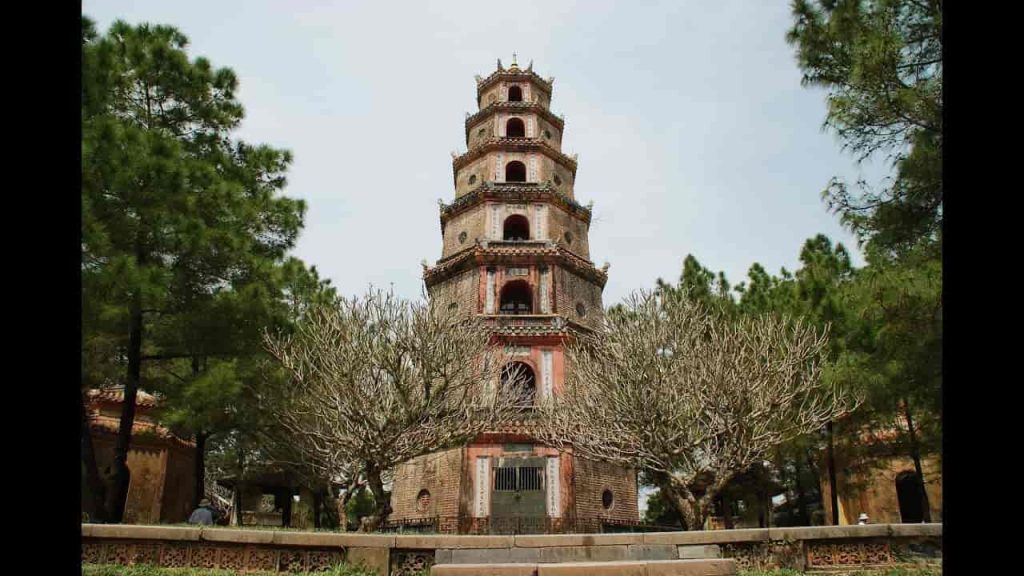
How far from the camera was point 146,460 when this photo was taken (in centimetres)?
2164

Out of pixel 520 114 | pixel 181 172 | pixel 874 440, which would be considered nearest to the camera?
pixel 181 172

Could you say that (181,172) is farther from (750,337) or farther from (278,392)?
(750,337)

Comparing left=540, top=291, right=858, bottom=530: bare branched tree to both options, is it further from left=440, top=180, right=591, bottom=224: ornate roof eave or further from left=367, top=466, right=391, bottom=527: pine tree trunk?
left=440, top=180, right=591, bottom=224: ornate roof eave

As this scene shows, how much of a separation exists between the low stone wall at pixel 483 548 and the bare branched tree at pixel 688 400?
14.3 feet

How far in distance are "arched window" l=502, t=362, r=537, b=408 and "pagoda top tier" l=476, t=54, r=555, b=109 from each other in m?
11.2

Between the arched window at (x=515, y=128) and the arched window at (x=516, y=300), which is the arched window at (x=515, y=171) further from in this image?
the arched window at (x=516, y=300)

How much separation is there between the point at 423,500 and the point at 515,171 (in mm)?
12291

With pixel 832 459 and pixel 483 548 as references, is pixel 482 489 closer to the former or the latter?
pixel 483 548

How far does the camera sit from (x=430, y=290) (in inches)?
925

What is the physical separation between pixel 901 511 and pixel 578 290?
14182mm

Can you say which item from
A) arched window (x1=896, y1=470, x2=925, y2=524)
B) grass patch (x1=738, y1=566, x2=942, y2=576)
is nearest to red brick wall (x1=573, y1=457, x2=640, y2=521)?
grass patch (x1=738, y1=566, x2=942, y2=576)
